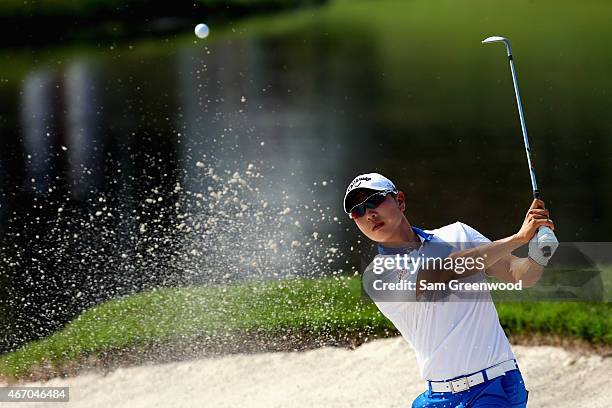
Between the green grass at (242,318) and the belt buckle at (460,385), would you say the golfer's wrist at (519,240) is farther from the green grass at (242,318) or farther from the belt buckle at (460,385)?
the green grass at (242,318)

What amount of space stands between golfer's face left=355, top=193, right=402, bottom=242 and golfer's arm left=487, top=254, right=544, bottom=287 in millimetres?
248

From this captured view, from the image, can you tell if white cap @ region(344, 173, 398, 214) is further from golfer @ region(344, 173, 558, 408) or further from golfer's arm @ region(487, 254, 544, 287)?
golfer's arm @ region(487, 254, 544, 287)

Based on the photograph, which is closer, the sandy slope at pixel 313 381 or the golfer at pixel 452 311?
the golfer at pixel 452 311

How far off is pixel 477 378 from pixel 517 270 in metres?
0.26

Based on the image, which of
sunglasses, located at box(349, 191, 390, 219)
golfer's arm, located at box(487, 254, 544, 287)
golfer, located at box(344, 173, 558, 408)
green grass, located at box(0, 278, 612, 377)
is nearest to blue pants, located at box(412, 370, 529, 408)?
golfer, located at box(344, 173, 558, 408)

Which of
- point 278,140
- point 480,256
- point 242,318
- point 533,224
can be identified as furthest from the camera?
point 278,140

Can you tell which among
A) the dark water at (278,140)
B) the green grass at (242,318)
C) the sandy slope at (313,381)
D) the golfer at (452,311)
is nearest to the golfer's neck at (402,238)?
the golfer at (452,311)

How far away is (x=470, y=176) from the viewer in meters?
6.94

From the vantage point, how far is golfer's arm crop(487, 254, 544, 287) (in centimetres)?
221

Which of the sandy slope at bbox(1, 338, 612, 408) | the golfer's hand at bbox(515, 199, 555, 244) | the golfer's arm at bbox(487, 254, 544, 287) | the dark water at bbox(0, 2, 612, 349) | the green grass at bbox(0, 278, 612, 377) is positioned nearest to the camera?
the golfer's hand at bbox(515, 199, 555, 244)

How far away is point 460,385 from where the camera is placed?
225 cm

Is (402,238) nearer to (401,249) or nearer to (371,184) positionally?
(401,249)

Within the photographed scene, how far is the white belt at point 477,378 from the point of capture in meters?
2.24

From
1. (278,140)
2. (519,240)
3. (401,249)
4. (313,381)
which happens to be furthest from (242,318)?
(278,140)
